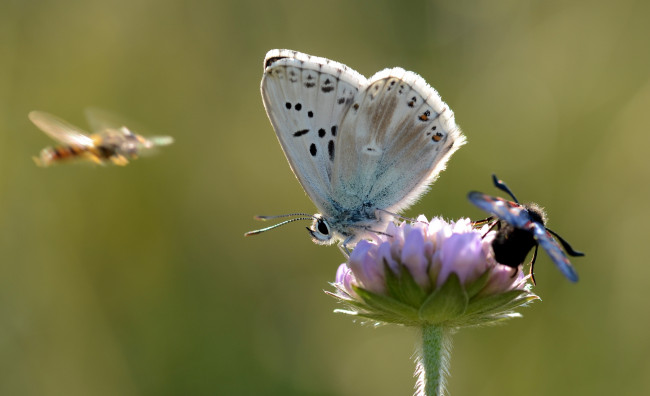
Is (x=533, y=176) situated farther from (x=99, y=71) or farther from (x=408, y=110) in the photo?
(x=99, y=71)

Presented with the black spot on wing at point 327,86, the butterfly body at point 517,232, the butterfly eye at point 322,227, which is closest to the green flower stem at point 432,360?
the butterfly body at point 517,232

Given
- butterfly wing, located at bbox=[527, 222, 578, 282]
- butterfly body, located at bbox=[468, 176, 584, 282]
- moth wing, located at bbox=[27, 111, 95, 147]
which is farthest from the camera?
moth wing, located at bbox=[27, 111, 95, 147]

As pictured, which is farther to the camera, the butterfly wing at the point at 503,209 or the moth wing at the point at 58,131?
the moth wing at the point at 58,131

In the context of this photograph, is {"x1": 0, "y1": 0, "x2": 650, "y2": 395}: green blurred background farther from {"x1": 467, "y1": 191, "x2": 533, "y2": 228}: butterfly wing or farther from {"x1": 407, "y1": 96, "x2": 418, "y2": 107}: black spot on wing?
{"x1": 467, "y1": 191, "x2": 533, "y2": 228}: butterfly wing

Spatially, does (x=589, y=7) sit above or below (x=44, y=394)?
above

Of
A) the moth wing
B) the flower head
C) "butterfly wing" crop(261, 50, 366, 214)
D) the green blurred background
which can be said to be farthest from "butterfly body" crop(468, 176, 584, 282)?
the green blurred background

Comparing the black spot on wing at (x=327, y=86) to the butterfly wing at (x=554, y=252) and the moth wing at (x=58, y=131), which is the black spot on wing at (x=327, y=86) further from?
the butterfly wing at (x=554, y=252)

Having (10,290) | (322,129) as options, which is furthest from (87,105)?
(322,129)
